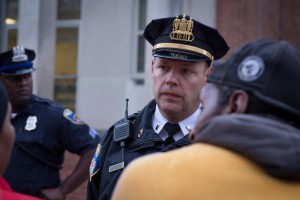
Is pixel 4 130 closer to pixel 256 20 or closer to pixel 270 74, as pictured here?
pixel 270 74

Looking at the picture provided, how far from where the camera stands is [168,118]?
108 inches

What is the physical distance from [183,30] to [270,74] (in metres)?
1.42

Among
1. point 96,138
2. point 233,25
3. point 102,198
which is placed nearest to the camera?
point 102,198

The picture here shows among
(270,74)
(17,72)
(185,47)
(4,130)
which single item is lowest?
(4,130)

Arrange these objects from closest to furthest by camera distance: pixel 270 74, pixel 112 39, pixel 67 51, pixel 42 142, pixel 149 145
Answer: pixel 270 74 < pixel 149 145 < pixel 42 142 < pixel 112 39 < pixel 67 51

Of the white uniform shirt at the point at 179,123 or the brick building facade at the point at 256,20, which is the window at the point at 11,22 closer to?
the brick building facade at the point at 256,20

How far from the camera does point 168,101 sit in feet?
8.92

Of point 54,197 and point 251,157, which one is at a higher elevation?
point 251,157

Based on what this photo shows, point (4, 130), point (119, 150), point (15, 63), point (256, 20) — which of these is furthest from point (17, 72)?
point (256, 20)

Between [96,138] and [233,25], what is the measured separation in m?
5.13

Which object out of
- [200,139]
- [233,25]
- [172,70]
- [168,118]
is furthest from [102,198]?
[233,25]

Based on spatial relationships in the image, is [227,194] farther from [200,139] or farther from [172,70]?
[172,70]

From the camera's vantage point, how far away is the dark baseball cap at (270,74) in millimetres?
1420

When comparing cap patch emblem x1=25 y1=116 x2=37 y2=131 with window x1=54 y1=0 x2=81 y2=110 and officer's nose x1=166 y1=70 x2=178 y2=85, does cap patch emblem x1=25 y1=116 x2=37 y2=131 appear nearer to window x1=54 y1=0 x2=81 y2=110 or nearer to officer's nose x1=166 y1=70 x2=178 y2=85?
officer's nose x1=166 y1=70 x2=178 y2=85
